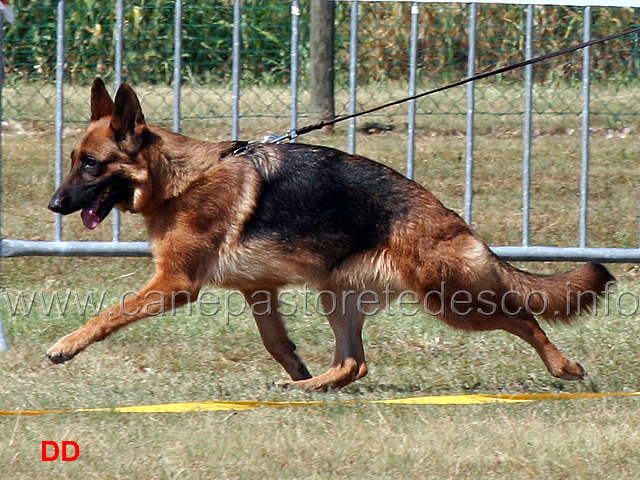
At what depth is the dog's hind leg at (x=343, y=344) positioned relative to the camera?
5.40 m

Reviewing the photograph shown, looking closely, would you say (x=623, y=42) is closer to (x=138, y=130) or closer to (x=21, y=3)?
(x=21, y=3)

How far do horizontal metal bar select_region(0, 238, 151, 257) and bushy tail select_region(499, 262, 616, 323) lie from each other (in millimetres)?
2293

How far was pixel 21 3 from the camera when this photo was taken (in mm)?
10133

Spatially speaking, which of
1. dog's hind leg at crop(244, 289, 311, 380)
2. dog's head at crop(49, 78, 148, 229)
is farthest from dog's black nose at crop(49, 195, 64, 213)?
dog's hind leg at crop(244, 289, 311, 380)

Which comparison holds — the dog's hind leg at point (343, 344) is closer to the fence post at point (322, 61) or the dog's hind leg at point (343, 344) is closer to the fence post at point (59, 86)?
the fence post at point (59, 86)

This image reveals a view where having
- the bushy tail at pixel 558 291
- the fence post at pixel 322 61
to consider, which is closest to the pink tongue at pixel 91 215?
the bushy tail at pixel 558 291

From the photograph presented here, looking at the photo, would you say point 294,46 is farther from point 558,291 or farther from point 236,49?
point 558,291

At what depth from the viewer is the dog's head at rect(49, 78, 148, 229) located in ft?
16.5

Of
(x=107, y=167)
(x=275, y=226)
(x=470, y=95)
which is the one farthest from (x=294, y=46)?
(x=107, y=167)

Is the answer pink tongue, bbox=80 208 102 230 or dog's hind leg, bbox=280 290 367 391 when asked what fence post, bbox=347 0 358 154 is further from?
pink tongue, bbox=80 208 102 230

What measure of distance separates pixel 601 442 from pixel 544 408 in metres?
0.60

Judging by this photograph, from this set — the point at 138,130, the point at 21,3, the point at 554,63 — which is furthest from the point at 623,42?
the point at 138,130

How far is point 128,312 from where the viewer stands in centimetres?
498

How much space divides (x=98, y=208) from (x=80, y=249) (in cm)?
162
